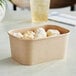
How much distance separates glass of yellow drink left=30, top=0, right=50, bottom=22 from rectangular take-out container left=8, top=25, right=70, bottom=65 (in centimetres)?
55

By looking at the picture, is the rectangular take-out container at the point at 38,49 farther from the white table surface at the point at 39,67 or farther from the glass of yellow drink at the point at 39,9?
the glass of yellow drink at the point at 39,9

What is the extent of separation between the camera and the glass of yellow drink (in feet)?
4.36

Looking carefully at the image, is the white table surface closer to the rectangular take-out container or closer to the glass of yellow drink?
the rectangular take-out container

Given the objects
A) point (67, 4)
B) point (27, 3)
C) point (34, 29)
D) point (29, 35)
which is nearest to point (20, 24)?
point (34, 29)

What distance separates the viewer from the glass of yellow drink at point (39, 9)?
4.36 ft

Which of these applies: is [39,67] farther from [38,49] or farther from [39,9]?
[39,9]

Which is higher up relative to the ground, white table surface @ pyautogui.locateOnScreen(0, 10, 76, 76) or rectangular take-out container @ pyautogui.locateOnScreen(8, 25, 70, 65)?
rectangular take-out container @ pyautogui.locateOnScreen(8, 25, 70, 65)

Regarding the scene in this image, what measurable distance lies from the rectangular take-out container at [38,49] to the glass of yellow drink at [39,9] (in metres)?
0.55

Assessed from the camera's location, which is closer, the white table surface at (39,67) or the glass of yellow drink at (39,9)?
the white table surface at (39,67)

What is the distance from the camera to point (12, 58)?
2.73ft

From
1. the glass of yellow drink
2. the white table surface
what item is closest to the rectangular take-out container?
the white table surface

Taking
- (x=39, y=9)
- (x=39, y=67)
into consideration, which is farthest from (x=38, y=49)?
(x=39, y=9)

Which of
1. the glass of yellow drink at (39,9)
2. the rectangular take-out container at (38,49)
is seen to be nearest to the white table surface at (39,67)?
the rectangular take-out container at (38,49)

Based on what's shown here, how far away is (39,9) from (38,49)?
61 cm
